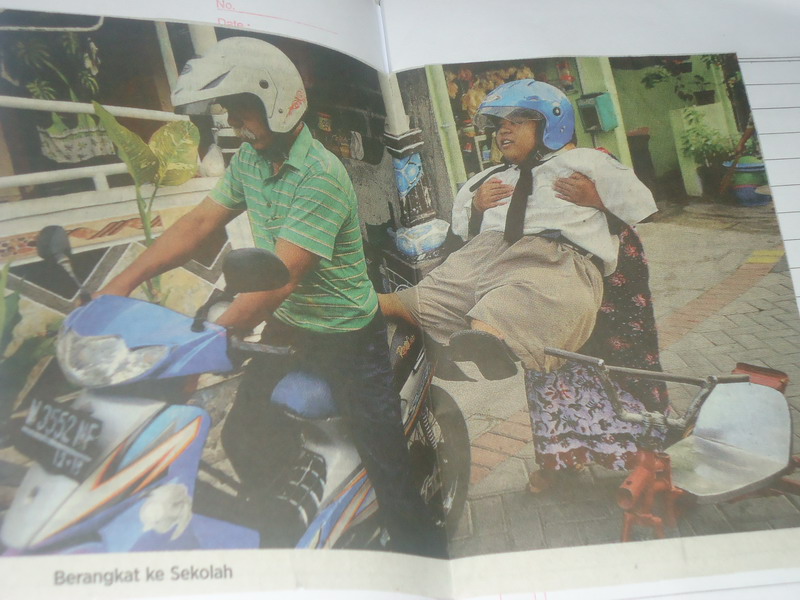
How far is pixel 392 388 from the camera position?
31.0 inches

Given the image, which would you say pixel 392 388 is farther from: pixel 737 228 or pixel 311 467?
pixel 737 228

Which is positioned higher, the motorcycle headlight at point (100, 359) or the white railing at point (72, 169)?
the white railing at point (72, 169)

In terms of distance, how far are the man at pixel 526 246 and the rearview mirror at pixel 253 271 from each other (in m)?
0.15

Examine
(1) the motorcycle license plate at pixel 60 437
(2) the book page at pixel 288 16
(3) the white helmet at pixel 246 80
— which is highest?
(2) the book page at pixel 288 16

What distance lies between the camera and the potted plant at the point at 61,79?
0.65 m

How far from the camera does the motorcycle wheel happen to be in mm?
770

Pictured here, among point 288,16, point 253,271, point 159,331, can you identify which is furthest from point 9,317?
point 288,16

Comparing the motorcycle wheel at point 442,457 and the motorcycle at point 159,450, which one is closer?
the motorcycle at point 159,450

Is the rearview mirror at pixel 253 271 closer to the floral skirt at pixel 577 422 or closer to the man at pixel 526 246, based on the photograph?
the man at pixel 526 246

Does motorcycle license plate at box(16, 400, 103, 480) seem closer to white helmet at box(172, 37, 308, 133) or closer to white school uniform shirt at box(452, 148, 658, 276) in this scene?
white helmet at box(172, 37, 308, 133)

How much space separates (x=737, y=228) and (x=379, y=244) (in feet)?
1.65

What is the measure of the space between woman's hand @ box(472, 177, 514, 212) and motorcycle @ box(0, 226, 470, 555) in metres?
0.29

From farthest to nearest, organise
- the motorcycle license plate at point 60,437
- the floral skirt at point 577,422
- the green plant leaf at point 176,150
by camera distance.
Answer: the floral skirt at point 577,422
the green plant leaf at point 176,150
the motorcycle license plate at point 60,437

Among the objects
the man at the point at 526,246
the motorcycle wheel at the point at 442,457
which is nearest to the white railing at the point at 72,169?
the man at the point at 526,246
